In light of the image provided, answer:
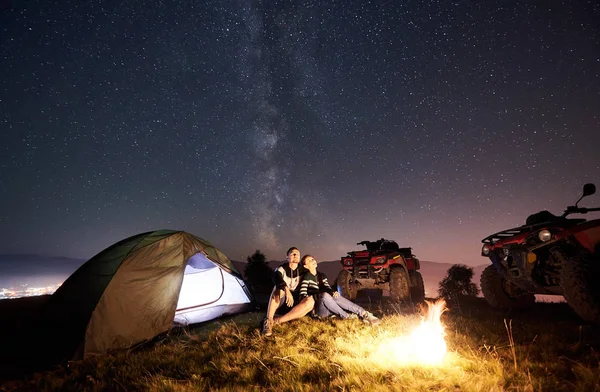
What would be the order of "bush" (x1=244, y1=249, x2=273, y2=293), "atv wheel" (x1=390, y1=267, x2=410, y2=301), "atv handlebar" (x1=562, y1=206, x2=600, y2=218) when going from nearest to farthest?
"atv handlebar" (x1=562, y1=206, x2=600, y2=218), "atv wheel" (x1=390, y1=267, x2=410, y2=301), "bush" (x1=244, y1=249, x2=273, y2=293)

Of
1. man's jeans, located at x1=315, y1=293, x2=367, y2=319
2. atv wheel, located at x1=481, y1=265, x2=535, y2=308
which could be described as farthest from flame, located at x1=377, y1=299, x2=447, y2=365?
atv wheel, located at x1=481, y1=265, x2=535, y2=308

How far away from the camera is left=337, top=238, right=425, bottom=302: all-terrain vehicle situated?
26.4ft

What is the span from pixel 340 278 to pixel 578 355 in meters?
6.48

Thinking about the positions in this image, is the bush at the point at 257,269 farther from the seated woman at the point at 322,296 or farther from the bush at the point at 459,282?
the seated woman at the point at 322,296

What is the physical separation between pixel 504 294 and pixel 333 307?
431 centimetres

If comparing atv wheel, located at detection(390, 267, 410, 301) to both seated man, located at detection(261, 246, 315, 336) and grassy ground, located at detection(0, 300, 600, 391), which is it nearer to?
grassy ground, located at detection(0, 300, 600, 391)

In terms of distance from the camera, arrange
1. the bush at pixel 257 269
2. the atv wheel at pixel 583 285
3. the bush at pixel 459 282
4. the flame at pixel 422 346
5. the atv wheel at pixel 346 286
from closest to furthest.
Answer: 1. the flame at pixel 422 346
2. the atv wheel at pixel 583 285
3. the atv wheel at pixel 346 286
4. the bush at pixel 459 282
5. the bush at pixel 257 269

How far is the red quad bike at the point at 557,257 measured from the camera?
3.75m

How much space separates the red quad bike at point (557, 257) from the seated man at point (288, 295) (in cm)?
389

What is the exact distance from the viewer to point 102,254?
529 centimetres

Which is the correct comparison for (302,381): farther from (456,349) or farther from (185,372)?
(456,349)

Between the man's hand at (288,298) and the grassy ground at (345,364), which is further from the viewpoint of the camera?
the man's hand at (288,298)

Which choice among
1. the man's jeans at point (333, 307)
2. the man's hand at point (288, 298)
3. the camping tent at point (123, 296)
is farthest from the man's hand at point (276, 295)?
the camping tent at point (123, 296)

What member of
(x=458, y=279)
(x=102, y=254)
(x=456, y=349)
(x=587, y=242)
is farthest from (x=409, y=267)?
(x=458, y=279)
